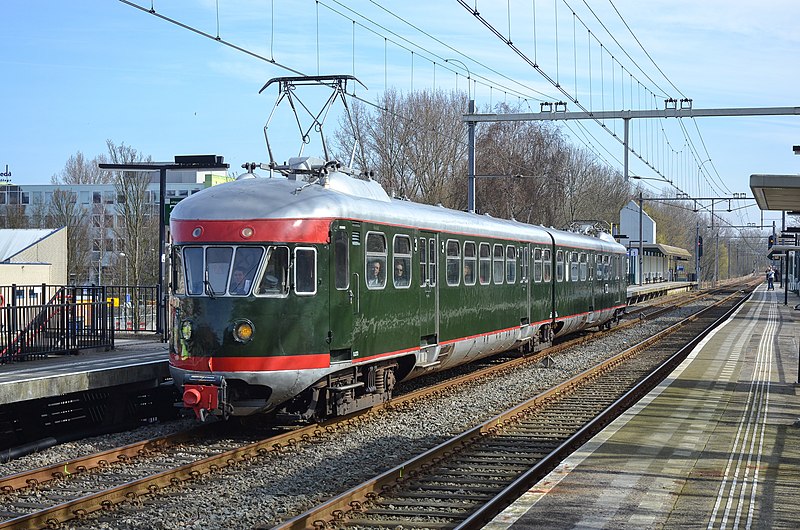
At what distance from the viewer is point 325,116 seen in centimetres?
1559

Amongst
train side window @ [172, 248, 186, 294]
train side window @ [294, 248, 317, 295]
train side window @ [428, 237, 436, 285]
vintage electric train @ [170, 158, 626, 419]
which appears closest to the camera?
vintage electric train @ [170, 158, 626, 419]

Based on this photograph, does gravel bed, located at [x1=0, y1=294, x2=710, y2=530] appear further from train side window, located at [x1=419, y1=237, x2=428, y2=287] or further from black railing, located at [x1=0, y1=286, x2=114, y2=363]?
black railing, located at [x1=0, y1=286, x2=114, y2=363]

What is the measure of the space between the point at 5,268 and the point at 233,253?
701 inches

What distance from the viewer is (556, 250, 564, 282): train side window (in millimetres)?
25653

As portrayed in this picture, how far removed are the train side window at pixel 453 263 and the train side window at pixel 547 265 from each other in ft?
22.4

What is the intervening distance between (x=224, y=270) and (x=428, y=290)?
4.61 m

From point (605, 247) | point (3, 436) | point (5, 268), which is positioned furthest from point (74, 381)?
point (605, 247)

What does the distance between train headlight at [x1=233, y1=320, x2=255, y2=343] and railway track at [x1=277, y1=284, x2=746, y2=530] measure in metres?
2.77

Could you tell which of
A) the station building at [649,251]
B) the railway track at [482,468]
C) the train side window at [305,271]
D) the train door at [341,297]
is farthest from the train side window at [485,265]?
the station building at [649,251]

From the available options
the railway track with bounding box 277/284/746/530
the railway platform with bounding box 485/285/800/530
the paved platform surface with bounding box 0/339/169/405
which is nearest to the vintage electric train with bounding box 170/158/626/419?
the paved platform surface with bounding box 0/339/169/405

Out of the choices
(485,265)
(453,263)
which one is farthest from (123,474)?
(485,265)

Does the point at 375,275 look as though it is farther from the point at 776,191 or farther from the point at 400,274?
the point at 776,191

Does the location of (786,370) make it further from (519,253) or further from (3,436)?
(3,436)

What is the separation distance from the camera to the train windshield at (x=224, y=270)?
12.5 m
